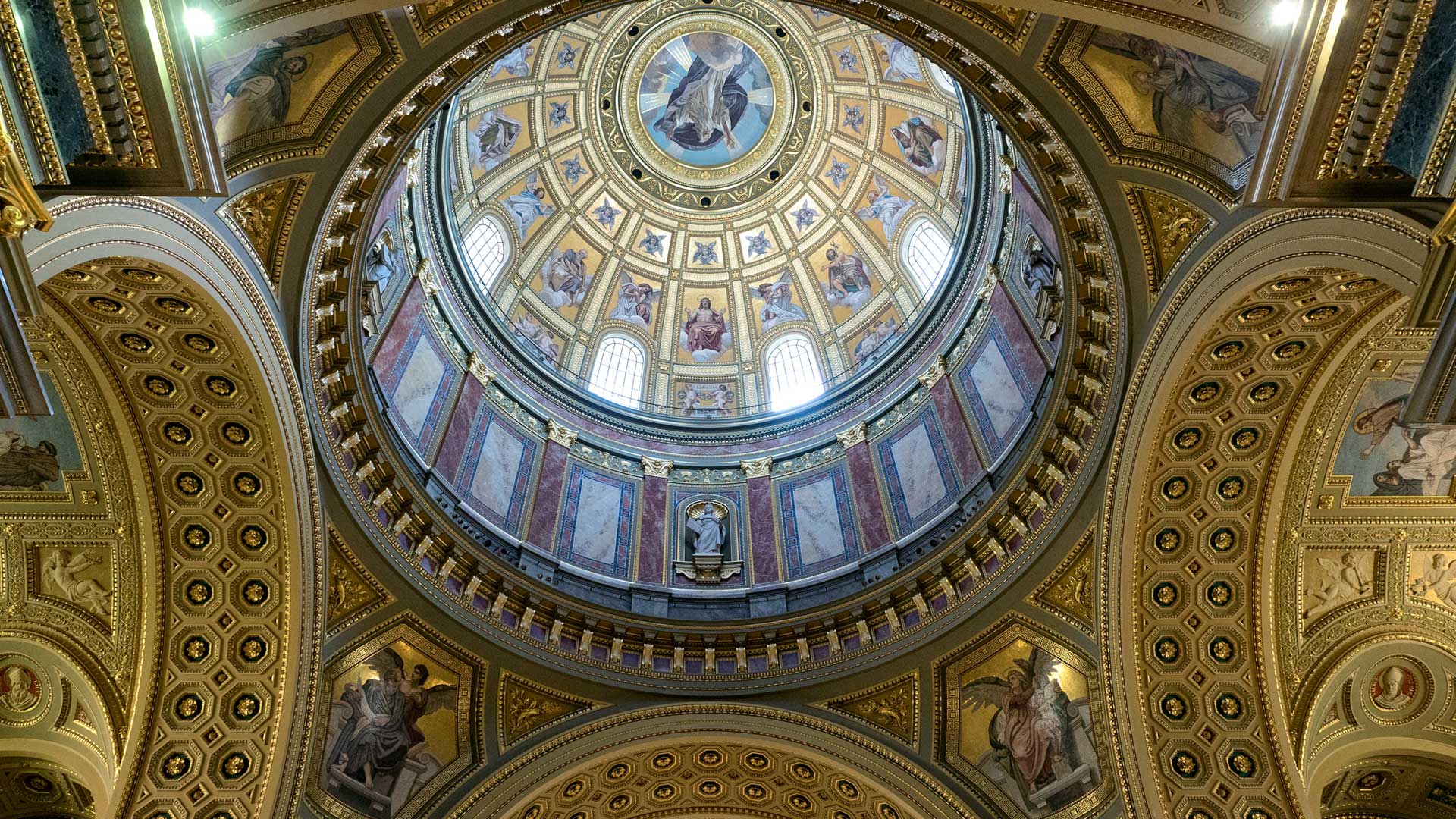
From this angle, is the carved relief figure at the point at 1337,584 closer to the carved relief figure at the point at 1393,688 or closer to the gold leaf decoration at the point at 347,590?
the carved relief figure at the point at 1393,688

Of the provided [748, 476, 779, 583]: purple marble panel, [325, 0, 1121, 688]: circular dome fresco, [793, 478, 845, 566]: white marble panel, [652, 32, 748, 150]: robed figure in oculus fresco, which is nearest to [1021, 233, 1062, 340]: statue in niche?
[325, 0, 1121, 688]: circular dome fresco

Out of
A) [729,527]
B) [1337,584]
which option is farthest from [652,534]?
[1337,584]

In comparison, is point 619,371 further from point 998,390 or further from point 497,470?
point 998,390

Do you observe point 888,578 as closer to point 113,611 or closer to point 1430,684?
point 1430,684

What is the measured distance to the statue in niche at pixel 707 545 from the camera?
2250 cm

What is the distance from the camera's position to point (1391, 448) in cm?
1538

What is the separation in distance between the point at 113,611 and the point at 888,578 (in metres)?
13.6

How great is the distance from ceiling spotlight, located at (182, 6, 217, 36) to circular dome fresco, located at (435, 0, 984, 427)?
584 inches

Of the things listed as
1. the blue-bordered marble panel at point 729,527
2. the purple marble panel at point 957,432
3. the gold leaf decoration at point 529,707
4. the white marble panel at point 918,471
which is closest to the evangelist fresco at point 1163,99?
the purple marble panel at point 957,432

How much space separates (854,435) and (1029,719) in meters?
8.21

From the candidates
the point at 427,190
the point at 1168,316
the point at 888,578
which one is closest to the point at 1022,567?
the point at 888,578

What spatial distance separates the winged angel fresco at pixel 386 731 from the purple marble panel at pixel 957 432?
1105 cm

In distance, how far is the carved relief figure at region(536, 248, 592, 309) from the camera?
28250 millimetres

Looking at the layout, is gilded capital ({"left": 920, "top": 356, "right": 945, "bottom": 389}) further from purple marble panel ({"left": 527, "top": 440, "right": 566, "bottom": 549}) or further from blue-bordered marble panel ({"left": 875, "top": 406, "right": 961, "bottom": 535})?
purple marble panel ({"left": 527, "top": 440, "right": 566, "bottom": 549})
